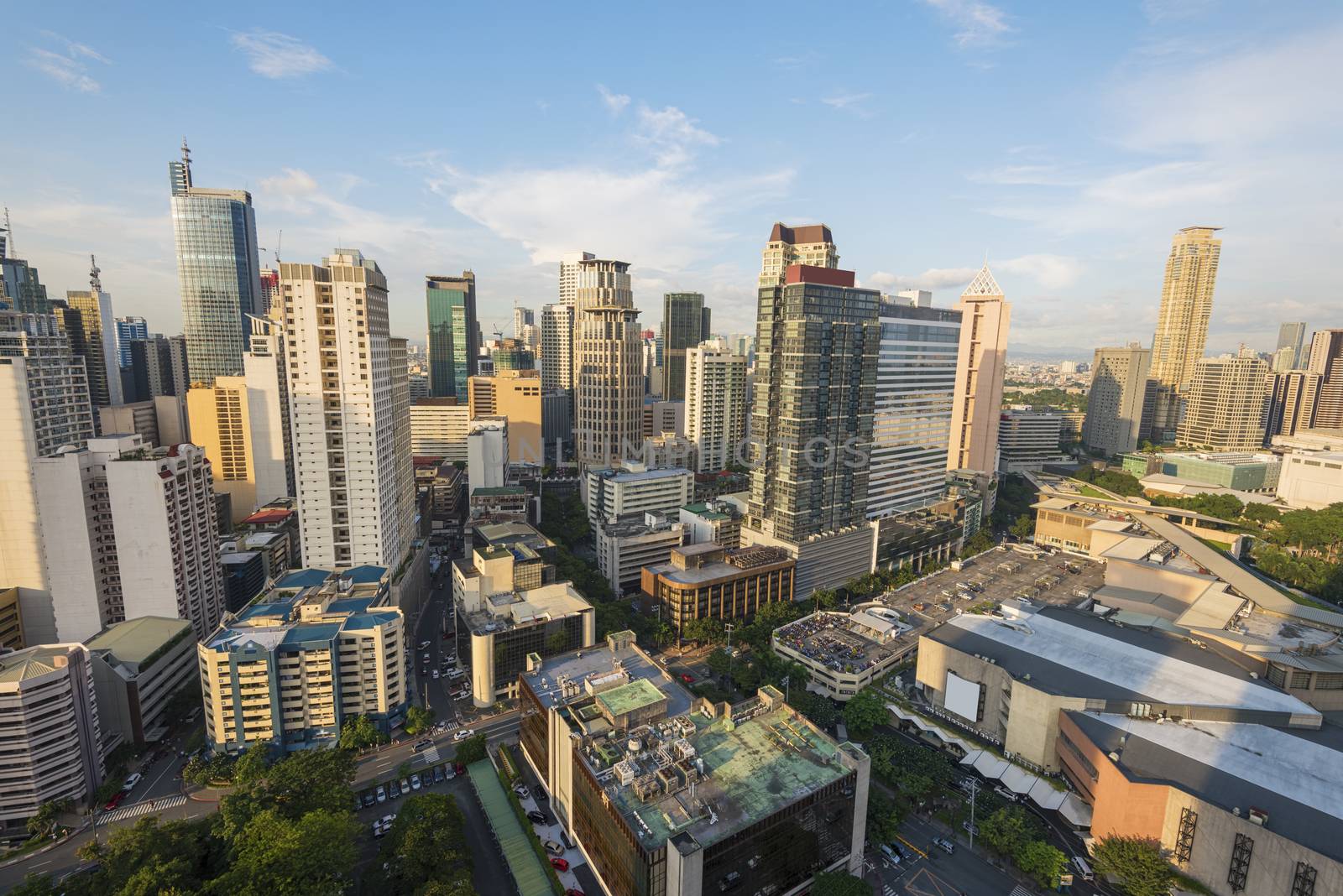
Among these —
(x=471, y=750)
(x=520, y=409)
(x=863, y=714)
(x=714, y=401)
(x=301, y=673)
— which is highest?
(x=714, y=401)

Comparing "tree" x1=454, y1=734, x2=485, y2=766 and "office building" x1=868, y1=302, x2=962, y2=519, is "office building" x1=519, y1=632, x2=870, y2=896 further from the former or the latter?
"office building" x1=868, y1=302, x2=962, y2=519

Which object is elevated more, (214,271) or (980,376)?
(214,271)

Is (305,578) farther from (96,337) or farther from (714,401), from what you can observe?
(96,337)

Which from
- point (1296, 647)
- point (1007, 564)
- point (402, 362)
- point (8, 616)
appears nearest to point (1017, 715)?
point (1296, 647)

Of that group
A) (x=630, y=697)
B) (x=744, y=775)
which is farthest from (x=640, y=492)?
(x=744, y=775)

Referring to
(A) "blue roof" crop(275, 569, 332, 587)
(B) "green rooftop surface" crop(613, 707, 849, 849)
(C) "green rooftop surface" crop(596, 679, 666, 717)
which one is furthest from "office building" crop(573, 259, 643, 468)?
(B) "green rooftop surface" crop(613, 707, 849, 849)

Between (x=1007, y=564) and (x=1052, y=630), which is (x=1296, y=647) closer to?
(x=1052, y=630)

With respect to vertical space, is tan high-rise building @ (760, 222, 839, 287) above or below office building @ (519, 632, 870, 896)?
above
